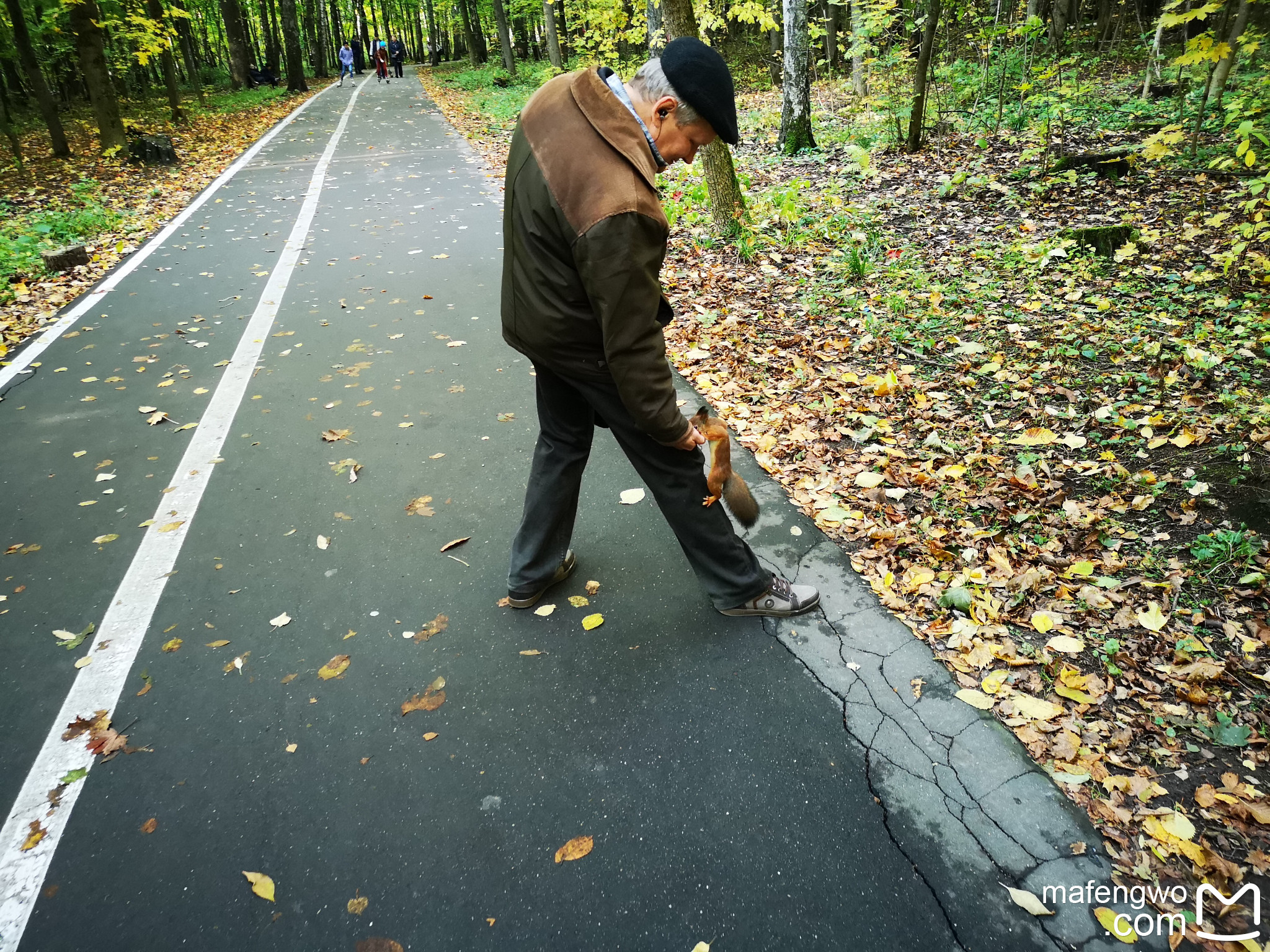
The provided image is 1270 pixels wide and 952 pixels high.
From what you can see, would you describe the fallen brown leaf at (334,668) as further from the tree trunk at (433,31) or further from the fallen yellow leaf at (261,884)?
the tree trunk at (433,31)

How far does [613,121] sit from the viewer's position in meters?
2.24

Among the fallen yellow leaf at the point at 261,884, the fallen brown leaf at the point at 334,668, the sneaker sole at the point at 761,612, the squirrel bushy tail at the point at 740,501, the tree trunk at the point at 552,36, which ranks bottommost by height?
the fallen yellow leaf at the point at 261,884

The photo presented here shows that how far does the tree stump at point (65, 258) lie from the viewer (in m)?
8.30

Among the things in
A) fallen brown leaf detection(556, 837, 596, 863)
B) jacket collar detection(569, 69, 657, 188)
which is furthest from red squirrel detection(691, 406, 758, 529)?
fallen brown leaf detection(556, 837, 596, 863)

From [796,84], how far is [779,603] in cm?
1081

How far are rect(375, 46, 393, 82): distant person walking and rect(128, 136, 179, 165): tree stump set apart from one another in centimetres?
2530

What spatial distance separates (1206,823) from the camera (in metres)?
2.26

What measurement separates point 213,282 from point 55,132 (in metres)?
11.4

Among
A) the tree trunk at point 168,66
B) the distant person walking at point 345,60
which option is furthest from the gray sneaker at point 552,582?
the distant person walking at point 345,60

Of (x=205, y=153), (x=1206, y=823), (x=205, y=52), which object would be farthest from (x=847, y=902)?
(x=205, y=52)

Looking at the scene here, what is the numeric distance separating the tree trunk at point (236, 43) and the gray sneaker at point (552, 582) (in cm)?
3382

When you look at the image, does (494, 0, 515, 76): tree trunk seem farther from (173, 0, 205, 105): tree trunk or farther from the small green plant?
the small green plant

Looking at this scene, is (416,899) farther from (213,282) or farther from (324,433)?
(213,282)

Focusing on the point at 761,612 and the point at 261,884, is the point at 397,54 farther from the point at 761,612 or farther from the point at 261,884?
the point at 261,884
